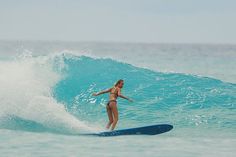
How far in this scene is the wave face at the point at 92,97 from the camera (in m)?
16.3

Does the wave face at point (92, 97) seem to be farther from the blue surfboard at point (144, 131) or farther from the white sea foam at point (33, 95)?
the blue surfboard at point (144, 131)

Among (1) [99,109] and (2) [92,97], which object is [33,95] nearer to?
(1) [99,109]

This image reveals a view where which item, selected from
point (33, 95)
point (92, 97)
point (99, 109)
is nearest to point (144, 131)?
point (33, 95)

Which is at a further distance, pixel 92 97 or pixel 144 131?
pixel 92 97

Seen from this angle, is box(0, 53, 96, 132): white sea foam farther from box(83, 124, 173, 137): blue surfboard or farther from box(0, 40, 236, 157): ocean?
box(83, 124, 173, 137): blue surfboard

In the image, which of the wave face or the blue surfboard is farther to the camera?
the wave face

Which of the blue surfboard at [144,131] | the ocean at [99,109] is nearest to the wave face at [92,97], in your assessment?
the ocean at [99,109]

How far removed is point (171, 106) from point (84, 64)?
5603mm

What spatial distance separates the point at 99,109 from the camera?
19.9 metres

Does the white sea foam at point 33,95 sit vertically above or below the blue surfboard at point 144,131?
above

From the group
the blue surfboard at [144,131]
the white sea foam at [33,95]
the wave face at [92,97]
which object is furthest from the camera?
the wave face at [92,97]

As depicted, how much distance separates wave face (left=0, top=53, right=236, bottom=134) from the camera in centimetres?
1633

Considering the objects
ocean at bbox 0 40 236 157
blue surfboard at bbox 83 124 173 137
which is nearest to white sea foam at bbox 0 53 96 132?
ocean at bbox 0 40 236 157

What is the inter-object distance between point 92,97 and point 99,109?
1.24m
